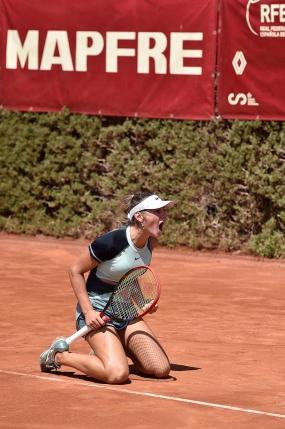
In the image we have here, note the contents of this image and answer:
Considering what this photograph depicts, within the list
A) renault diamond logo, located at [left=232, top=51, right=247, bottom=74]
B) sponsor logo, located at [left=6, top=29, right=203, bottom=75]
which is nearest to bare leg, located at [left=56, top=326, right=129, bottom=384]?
renault diamond logo, located at [left=232, top=51, right=247, bottom=74]

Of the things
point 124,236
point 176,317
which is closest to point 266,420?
point 124,236

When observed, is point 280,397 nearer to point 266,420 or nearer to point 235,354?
point 266,420

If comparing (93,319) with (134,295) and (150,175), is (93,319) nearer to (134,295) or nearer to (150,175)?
(134,295)

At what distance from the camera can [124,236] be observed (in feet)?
21.7

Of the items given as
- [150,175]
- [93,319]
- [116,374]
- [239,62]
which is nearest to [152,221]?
[93,319]

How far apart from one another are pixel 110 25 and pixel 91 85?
82 centimetres

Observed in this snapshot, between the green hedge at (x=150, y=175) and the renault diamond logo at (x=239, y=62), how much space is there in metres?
0.65

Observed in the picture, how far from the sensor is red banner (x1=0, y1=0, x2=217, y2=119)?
12.3m

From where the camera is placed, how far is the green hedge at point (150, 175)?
11945 millimetres

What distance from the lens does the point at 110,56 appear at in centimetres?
1296

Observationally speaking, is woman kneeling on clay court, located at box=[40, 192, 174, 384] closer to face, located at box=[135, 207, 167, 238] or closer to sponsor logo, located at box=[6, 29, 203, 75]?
face, located at box=[135, 207, 167, 238]

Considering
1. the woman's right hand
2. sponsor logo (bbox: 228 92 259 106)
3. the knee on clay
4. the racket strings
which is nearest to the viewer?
the knee on clay

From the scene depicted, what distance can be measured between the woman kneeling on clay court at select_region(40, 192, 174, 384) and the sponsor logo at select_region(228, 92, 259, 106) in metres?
5.44

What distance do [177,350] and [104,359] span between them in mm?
1166
